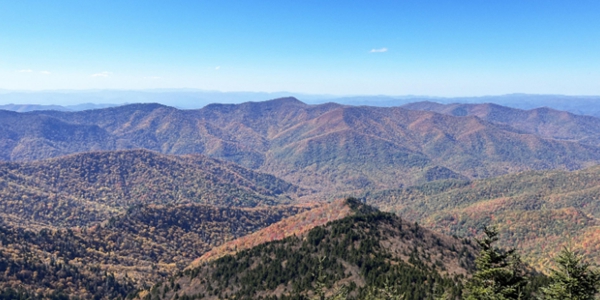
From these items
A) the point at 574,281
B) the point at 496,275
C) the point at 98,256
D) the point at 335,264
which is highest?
the point at 574,281

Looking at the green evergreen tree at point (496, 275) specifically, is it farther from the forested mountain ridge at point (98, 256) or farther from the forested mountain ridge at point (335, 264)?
the forested mountain ridge at point (98, 256)

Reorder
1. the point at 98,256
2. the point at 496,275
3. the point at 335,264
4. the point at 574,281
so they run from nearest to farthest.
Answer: the point at 574,281, the point at 496,275, the point at 335,264, the point at 98,256

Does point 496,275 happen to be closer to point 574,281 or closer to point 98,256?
point 574,281

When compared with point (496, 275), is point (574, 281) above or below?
above

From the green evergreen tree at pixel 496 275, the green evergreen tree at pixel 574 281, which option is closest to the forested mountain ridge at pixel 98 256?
the green evergreen tree at pixel 496 275

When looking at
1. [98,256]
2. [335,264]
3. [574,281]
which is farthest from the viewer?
→ [98,256]

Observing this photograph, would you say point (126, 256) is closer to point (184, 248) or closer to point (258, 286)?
point (184, 248)

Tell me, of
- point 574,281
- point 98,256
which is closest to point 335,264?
point 574,281

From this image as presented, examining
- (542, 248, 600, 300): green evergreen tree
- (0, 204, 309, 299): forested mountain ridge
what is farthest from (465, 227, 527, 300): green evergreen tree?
(0, 204, 309, 299): forested mountain ridge
